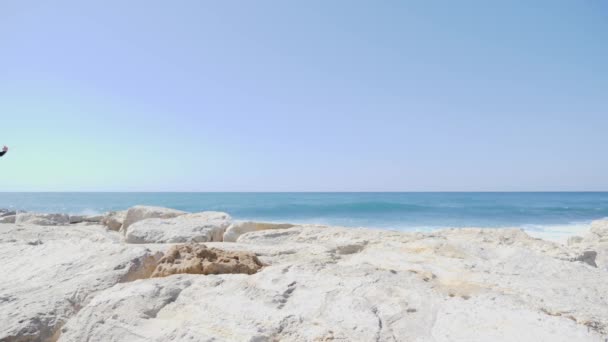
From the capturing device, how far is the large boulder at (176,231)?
395 centimetres

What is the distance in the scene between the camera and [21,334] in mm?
1788

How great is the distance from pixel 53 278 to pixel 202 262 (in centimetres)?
96

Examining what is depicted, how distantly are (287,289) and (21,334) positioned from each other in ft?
4.44

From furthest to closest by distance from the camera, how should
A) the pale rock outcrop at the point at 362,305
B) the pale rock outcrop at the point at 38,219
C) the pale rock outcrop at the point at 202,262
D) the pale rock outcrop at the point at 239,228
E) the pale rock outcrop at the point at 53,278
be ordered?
the pale rock outcrop at the point at 38,219
the pale rock outcrop at the point at 239,228
the pale rock outcrop at the point at 202,262
the pale rock outcrop at the point at 53,278
the pale rock outcrop at the point at 362,305

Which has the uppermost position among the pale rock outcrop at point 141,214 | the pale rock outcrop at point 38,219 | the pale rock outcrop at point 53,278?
the pale rock outcrop at point 141,214

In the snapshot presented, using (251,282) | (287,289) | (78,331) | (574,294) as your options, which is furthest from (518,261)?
(78,331)

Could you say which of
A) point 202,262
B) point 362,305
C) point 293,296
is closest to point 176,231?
point 202,262

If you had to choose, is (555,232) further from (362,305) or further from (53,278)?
(53,278)

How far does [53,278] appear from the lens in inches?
94.4

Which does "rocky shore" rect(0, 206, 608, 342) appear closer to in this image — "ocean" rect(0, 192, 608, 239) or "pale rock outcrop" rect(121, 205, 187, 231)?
"pale rock outcrop" rect(121, 205, 187, 231)

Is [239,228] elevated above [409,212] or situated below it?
above

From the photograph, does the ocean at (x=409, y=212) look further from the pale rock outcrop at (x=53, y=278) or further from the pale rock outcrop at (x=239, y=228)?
the pale rock outcrop at (x=53, y=278)

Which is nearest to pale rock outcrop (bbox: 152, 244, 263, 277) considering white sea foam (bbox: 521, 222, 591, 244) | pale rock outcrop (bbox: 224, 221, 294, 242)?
pale rock outcrop (bbox: 224, 221, 294, 242)

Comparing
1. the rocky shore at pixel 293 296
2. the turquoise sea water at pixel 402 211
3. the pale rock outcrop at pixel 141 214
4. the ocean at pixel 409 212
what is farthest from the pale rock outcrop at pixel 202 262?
the turquoise sea water at pixel 402 211
